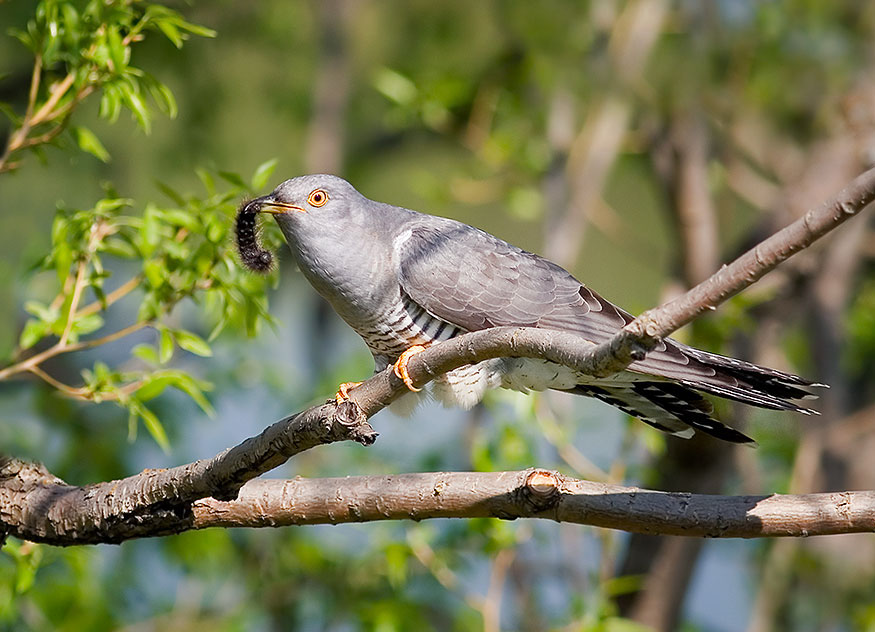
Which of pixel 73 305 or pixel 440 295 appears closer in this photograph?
pixel 73 305

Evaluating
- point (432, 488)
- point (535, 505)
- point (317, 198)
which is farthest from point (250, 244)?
point (535, 505)

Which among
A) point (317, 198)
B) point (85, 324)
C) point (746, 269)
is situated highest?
point (317, 198)

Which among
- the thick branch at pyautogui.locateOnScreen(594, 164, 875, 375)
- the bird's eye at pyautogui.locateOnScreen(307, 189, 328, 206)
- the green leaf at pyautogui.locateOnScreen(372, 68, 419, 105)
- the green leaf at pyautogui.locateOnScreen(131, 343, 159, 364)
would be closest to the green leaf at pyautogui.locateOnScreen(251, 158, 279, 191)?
the bird's eye at pyautogui.locateOnScreen(307, 189, 328, 206)

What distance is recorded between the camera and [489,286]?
2832mm

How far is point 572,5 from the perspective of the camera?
19.0 feet

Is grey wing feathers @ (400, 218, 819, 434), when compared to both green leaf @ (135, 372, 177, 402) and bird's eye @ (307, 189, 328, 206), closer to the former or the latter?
bird's eye @ (307, 189, 328, 206)

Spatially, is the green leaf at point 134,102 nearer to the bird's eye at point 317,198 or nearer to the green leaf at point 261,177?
the green leaf at point 261,177

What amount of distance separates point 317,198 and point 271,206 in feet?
0.48

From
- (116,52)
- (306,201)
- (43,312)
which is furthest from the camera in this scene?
(306,201)

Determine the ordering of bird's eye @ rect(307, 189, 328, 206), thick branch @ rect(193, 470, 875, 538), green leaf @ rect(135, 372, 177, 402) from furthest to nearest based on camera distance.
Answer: bird's eye @ rect(307, 189, 328, 206), green leaf @ rect(135, 372, 177, 402), thick branch @ rect(193, 470, 875, 538)

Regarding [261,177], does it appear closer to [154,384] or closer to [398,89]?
[154,384]

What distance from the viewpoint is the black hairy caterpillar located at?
2.53 m

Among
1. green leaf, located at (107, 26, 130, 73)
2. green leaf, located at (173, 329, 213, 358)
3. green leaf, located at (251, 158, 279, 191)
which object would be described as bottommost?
green leaf, located at (173, 329, 213, 358)

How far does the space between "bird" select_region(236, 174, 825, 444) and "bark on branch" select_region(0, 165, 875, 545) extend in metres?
0.54
